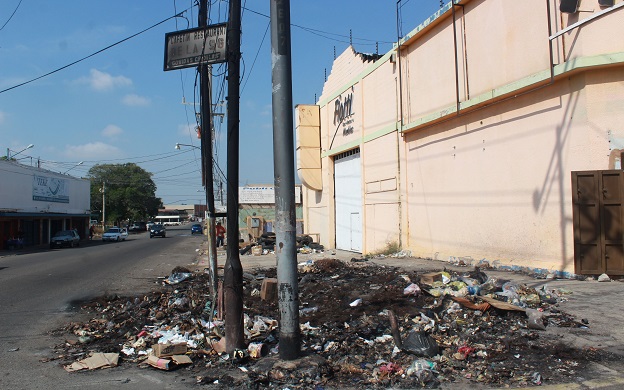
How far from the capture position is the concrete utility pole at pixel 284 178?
19.8ft

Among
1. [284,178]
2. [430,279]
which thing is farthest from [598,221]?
[284,178]

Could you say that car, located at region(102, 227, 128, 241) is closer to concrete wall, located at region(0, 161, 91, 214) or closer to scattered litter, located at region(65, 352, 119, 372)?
concrete wall, located at region(0, 161, 91, 214)

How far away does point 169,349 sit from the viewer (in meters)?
6.34

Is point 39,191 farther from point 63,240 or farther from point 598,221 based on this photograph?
point 598,221

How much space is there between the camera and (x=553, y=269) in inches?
456

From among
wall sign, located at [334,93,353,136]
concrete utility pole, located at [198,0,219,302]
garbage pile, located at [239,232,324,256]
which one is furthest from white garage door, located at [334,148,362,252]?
concrete utility pole, located at [198,0,219,302]

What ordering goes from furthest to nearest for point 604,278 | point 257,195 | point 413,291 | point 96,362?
1. point 257,195
2. point 604,278
3. point 413,291
4. point 96,362

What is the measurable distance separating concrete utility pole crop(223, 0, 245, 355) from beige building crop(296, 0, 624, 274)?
21.4 feet

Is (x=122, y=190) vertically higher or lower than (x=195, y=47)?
higher

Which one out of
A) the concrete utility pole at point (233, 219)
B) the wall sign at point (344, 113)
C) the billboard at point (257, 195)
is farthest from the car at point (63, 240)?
the concrete utility pole at point (233, 219)

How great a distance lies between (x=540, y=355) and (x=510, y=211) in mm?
7669

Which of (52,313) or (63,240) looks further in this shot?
(63,240)

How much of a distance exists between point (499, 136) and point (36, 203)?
43.2 m

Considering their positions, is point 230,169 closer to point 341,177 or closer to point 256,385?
point 256,385
